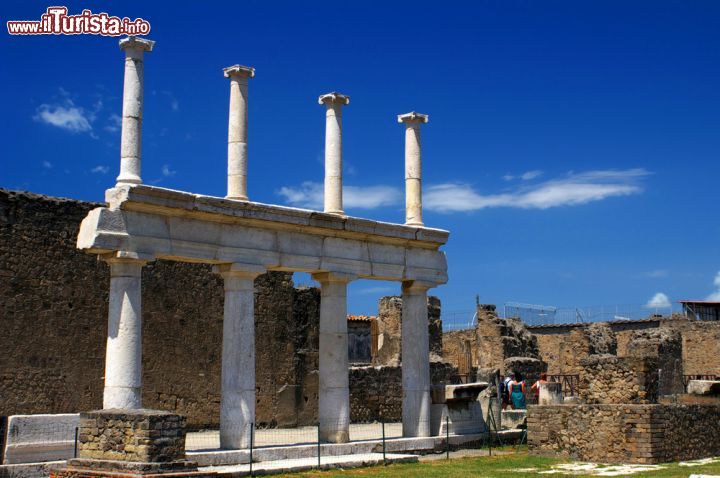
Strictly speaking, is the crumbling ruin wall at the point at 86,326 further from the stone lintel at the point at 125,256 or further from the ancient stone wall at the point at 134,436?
the ancient stone wall at the point at 134,436

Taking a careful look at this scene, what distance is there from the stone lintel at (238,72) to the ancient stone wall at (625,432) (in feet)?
26.5

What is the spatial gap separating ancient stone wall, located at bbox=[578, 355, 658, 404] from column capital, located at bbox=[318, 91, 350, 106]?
6500mm

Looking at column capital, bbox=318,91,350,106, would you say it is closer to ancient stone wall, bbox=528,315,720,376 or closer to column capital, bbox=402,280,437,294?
column capital, bbox=402,280,437,294

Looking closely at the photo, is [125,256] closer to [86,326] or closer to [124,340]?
[124,340]

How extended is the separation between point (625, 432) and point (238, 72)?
902cm

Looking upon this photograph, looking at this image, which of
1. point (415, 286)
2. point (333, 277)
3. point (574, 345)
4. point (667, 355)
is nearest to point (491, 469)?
point (333, 277)

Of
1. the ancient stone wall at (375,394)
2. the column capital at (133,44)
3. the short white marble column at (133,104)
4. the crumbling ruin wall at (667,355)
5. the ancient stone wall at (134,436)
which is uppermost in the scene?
the column capital at (133,44)

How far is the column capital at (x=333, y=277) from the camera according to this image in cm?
1783

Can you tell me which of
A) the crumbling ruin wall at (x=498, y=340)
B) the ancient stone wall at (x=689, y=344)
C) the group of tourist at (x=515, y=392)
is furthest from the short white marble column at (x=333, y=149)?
the ancient stone wall at (x=689, y=344)

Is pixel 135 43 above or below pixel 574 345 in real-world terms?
above

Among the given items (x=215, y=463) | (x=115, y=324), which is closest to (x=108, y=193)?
(x=115, y=324)

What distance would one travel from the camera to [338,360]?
17.9 meters

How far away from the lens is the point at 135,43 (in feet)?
49.4

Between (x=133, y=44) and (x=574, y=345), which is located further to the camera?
(x=574, y=345)
